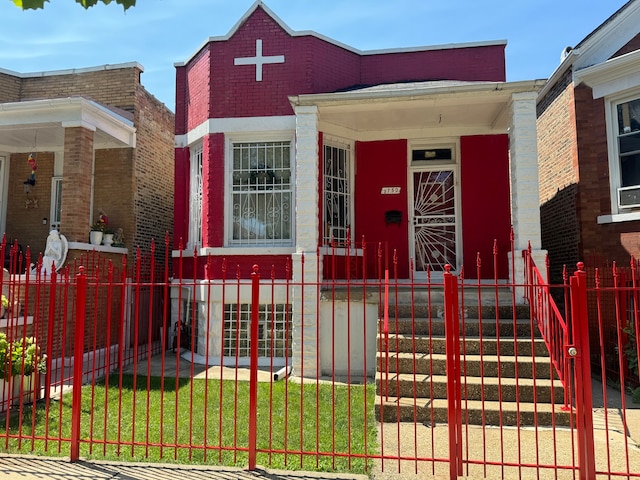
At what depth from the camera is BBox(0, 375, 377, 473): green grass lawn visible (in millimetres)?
4020

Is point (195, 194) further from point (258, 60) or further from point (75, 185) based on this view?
point (258, 60)

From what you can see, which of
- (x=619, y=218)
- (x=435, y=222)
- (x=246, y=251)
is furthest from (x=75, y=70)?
(x=619, y=218)

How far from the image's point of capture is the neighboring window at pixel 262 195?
27.6ft

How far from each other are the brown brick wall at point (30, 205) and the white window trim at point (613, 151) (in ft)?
36.6

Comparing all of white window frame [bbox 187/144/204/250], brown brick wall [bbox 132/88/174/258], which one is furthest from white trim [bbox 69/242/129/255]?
white window frame [bbox 187/144/204/250]

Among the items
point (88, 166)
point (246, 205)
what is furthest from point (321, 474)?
point (88, 166)

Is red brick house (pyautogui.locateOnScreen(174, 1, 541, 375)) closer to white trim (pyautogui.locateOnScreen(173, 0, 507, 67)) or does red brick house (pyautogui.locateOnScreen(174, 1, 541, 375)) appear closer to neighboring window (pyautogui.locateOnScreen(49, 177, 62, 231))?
white trim (pyautogui.locateOnScreen(173, 0, 507, 67))

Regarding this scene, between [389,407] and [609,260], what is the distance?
488 centimetres

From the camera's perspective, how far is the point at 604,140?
25.8 feet

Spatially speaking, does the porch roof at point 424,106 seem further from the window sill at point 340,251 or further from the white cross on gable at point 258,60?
the window sill at point 340,251

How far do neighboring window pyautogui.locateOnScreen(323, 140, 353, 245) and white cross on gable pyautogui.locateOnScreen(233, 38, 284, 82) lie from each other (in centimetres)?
177

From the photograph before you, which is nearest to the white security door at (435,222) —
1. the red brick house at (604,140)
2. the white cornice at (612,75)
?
the red brick house at (604,140)

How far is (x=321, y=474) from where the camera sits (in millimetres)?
3758

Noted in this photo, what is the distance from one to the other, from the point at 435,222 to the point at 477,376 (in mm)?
4000
